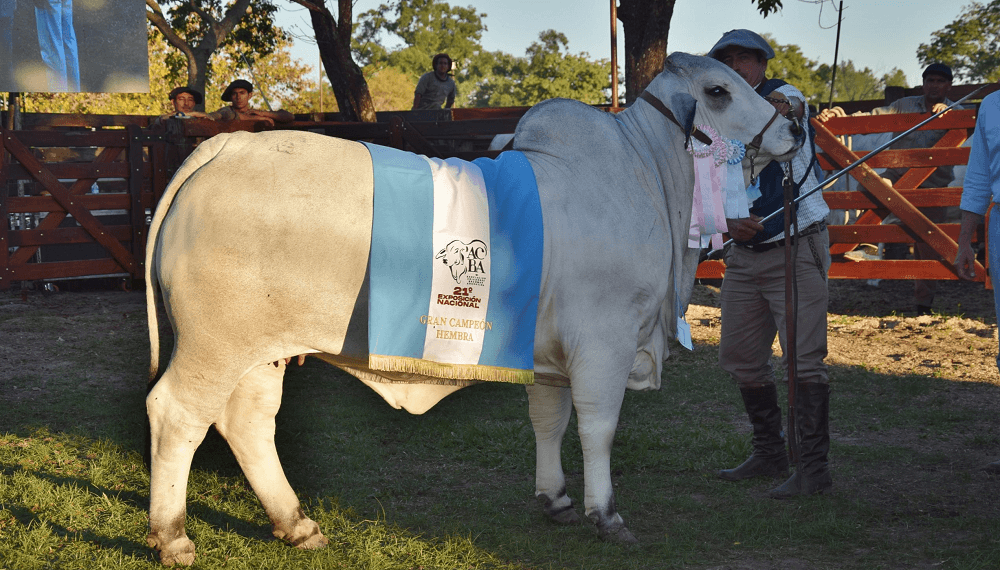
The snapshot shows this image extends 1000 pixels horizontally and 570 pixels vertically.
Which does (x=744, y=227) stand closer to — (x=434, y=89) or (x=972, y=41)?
(x=434, y=89)

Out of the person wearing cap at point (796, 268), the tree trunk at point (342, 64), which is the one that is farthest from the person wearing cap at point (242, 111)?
the person wearing cap at point (796, 268)

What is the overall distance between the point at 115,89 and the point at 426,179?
861cm

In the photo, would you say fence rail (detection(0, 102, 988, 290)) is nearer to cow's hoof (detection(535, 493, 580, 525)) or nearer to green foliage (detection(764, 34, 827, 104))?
cow's hoof (detection(535, 493, 580, 525))

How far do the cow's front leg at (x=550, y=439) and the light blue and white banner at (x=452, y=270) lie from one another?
27.6 inches

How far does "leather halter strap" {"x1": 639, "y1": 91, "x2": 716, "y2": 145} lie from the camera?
4.27 meters

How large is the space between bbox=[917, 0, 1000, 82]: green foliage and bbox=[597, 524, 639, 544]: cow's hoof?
3777 cm

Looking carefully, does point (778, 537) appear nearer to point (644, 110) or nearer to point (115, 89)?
point (644, 110)

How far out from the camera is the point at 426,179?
3.75m

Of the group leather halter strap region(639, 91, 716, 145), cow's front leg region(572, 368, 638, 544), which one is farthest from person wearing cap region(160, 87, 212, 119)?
cow's front leg region(572, 368, 638, 544)

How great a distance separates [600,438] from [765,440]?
161cm

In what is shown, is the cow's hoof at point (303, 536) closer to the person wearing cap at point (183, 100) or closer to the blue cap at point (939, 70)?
the blue cap at point (939, 70)

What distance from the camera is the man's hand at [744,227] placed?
4.79m

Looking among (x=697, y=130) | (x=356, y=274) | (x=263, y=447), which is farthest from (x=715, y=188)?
(x=263, y=447)

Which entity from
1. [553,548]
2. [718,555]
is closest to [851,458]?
[718,555]
